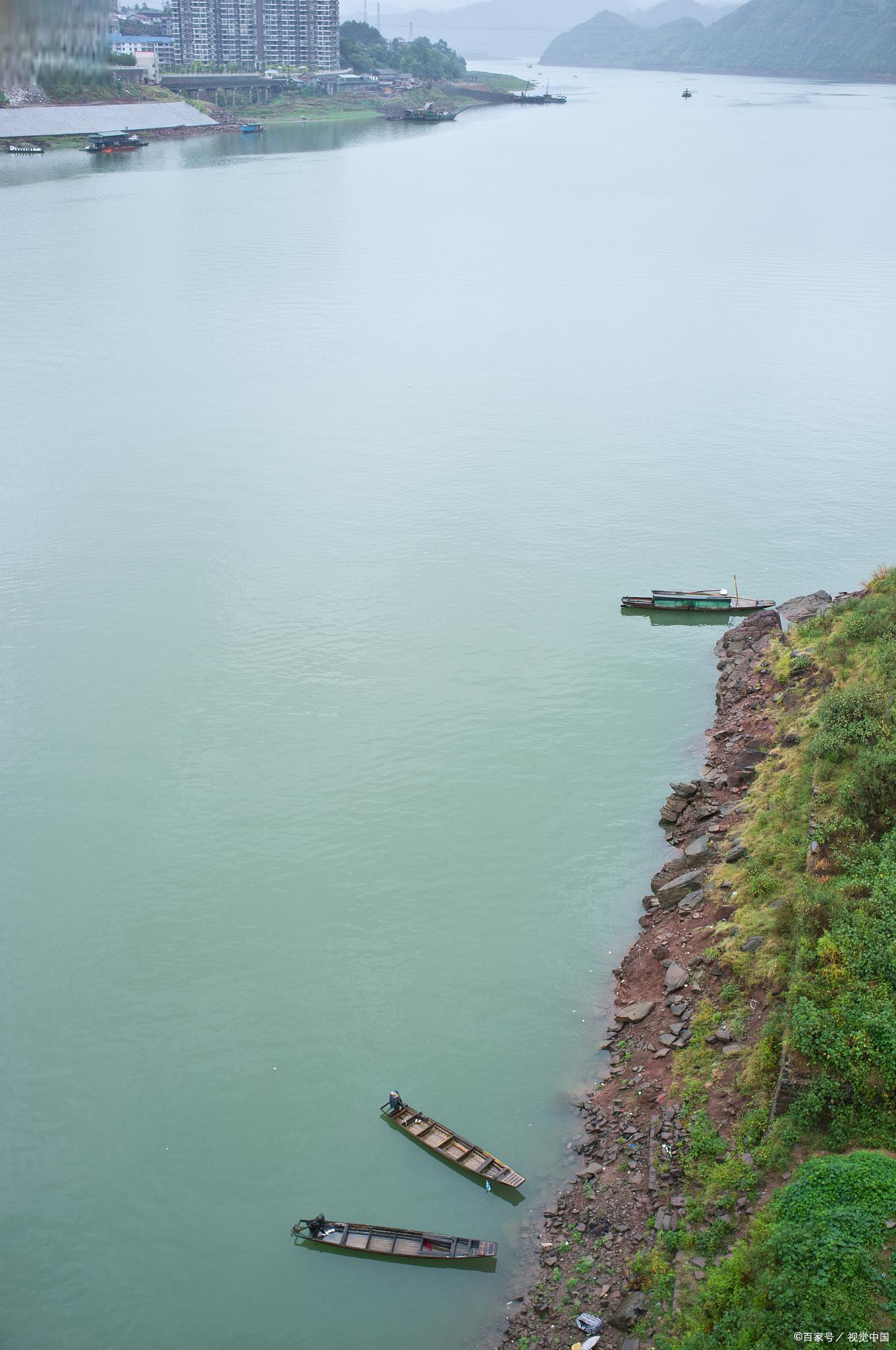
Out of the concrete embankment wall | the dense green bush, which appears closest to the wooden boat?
the dense green bush

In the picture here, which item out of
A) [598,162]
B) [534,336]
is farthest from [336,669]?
[598,162]

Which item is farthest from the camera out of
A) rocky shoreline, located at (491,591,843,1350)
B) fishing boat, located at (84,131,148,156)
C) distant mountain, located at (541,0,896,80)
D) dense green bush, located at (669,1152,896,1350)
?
distant mountain, located at (541,0,896,80)

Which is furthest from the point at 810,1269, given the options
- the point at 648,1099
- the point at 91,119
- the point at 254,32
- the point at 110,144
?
the point at 91,119

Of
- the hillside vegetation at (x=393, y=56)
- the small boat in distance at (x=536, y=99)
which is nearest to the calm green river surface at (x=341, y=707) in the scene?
the hillside vegetation at (x=393, y=56)

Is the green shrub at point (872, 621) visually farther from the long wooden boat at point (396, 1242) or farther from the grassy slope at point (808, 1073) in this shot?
the long wooden boat at point (396, 1242)

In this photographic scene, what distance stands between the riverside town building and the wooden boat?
43681 mm

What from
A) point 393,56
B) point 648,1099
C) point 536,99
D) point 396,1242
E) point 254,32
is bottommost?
point 396,1242

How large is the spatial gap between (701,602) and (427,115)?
118 metres

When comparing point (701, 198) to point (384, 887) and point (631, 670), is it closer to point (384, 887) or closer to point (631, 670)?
point (631, 670)

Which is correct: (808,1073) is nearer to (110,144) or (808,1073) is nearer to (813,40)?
(110,144)

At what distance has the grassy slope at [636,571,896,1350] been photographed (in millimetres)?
9117

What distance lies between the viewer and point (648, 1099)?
1234 centimetres

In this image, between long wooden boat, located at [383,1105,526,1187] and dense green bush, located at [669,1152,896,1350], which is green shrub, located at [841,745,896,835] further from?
long wooden boat, located at [383,1105,526,1187]

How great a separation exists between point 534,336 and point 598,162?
56.4 m
